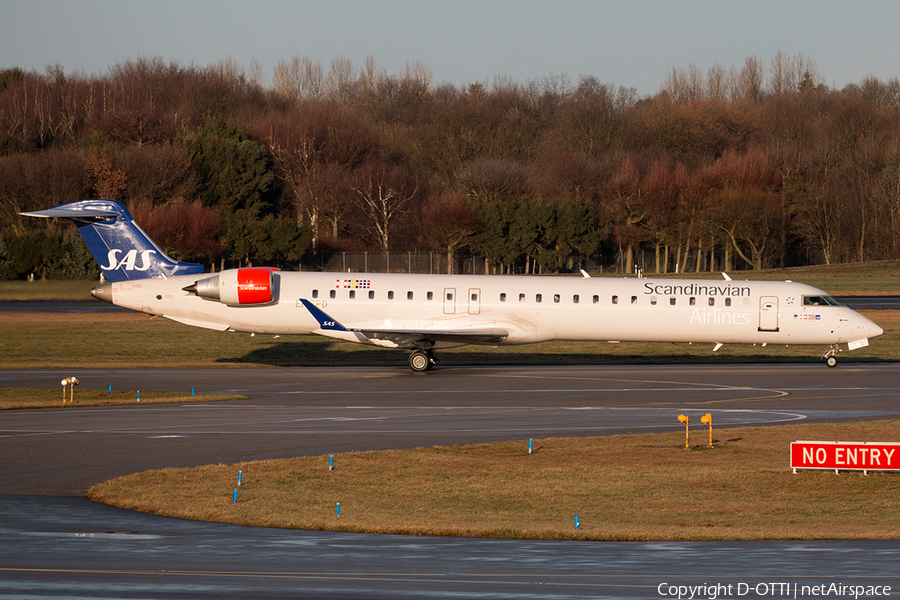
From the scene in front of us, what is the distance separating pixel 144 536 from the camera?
44.6 feet

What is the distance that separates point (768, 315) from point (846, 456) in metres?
17.8

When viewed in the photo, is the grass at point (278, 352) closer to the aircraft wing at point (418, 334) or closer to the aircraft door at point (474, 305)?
the aircraft wing at point (418, 334)

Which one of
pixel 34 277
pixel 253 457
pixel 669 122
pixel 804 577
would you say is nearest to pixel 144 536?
pixel 253 457

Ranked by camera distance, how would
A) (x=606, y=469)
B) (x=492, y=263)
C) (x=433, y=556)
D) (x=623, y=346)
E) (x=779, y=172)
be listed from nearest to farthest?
(x=433, y=556) → (x=606, y=469) → (x=623, y=346) → (x=492, y=263) → (x=779, y=172)

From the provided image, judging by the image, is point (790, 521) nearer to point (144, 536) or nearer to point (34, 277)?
point (144, 536)

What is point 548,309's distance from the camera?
34.3 metres

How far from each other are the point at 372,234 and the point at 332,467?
92.6 m

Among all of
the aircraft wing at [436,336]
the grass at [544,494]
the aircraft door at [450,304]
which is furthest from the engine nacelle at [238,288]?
the grass at [544,494]

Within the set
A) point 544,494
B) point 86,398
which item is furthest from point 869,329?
point 86,398

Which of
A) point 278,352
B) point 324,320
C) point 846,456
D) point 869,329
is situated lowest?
point 278,352

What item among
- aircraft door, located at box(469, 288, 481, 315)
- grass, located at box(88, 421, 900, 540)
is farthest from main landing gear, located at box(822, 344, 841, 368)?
grass, located at box(88, 421, 900, 540)

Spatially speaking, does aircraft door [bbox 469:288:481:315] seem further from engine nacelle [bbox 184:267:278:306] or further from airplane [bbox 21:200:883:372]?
engine nacelle [bbox 184:267:278:306]

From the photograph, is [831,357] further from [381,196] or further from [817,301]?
[381,196]

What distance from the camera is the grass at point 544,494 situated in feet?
47.2
